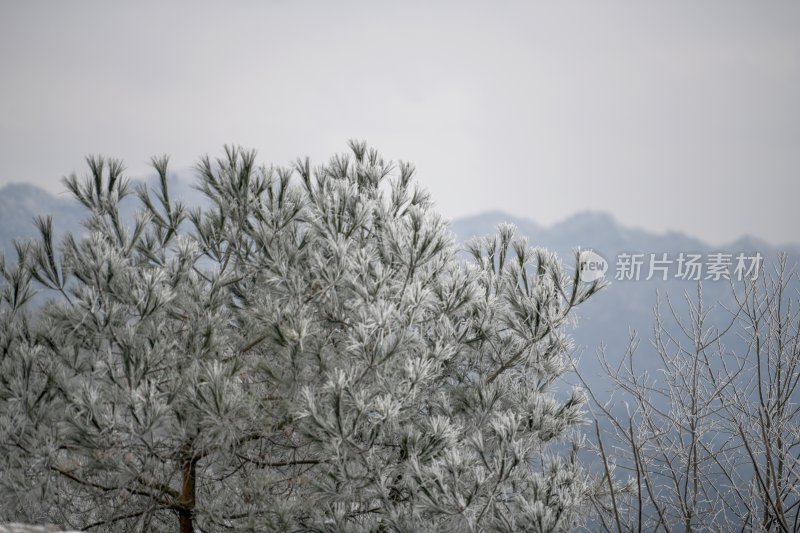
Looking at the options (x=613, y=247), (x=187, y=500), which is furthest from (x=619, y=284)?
(x=187, y=500)

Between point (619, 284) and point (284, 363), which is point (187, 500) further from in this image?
point (619, 284)

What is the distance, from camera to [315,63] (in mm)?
18594

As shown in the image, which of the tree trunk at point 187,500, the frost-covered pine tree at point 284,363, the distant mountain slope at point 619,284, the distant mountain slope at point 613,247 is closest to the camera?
the frost-covered pine tree at point 284,363

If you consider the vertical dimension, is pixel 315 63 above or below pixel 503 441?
above

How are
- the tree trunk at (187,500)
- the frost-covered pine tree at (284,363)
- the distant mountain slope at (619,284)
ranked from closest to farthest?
the frost-covered pine tree at (284,363)
the tree trunk at (187,500)
the distant mountain slope at (619,284)

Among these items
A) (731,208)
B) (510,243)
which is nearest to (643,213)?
(731,208)

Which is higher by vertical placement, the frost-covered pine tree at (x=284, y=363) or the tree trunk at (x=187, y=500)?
the frost-covered pine tree at (x=284, y=363)

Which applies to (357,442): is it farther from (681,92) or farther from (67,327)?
(681,92)

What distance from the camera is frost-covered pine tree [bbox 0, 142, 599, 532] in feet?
7.50

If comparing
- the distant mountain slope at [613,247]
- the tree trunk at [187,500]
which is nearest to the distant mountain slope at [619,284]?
the distant mountain slope at [613,247]

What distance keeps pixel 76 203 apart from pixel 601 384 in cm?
2305

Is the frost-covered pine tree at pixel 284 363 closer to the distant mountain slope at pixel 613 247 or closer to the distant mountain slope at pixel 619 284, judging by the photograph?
the distant mountain slope at pixel 613 247

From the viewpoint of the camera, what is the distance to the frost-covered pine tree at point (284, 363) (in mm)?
2287

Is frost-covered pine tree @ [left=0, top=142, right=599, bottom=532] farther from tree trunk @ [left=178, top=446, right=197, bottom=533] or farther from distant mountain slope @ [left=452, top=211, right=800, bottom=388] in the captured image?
distant mountain slope @ [left=452, top=211, right=800, bottom=388]
